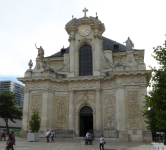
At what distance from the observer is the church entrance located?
27.8 metres

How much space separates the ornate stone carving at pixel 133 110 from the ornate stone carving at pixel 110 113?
7.56 ft

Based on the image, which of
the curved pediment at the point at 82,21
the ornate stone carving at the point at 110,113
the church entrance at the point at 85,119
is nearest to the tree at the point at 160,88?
the ornate stone carving at the point at 110,113

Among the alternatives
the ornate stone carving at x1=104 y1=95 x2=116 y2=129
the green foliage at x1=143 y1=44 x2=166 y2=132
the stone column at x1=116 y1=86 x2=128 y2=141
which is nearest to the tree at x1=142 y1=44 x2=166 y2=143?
the green foliage at x1=143 y1=44 x2=166 y2=132

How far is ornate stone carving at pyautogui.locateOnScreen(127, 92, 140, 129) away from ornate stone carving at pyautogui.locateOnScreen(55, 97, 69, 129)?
28.5ft

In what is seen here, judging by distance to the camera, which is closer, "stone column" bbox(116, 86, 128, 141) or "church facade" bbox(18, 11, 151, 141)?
"stone column" bbox(116, 86, 128, 141)

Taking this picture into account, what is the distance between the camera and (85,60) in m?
30.0

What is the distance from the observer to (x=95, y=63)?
2859cm

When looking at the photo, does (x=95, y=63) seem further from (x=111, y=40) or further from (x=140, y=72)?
(x=111, y=40)

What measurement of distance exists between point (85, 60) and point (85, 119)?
866 cm

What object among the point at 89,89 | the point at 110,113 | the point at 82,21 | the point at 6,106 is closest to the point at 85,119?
the point at 110,113

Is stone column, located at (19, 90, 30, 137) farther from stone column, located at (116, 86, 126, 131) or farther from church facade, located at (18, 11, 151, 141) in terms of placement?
stone column, located at (116, 86, 126, 131)

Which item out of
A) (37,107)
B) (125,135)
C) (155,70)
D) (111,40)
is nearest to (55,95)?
(37,107)

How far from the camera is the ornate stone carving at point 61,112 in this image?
2759 cm

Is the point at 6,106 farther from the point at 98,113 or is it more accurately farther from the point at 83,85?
the point at 98,113
